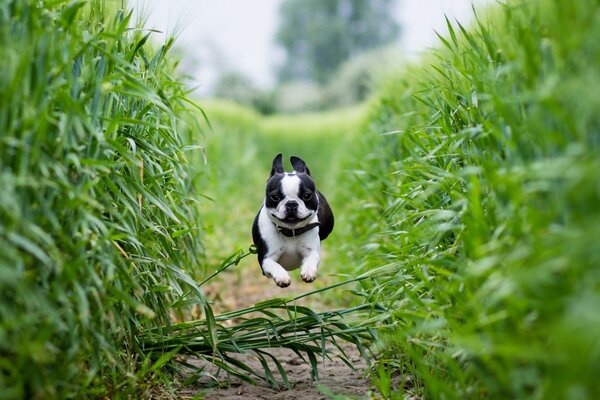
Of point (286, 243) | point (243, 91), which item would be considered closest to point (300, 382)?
point (286, 243)

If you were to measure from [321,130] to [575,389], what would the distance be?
15.2 m

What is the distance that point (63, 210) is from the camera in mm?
2316

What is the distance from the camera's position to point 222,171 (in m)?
8.96

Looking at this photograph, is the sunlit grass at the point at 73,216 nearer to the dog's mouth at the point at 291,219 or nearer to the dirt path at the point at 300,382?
the dirt path at the point at 300,382

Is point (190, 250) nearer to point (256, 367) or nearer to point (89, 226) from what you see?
point (256, 367)

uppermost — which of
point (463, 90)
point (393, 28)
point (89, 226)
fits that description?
point (393, 28)

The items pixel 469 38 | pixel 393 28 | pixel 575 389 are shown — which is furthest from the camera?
pixel 393 28

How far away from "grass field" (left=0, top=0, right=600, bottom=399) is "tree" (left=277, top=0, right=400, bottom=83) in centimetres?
4295

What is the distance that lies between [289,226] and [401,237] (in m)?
0.56

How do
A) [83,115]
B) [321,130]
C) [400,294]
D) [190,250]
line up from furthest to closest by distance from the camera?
[321,130]
[190,250]
[400,294]
[83,115]

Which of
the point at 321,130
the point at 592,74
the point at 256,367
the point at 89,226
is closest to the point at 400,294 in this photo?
the point at 256,367

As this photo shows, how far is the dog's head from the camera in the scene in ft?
11.1

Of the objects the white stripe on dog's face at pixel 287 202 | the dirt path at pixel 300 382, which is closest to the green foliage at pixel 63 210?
the dirt path at pixel 300 382

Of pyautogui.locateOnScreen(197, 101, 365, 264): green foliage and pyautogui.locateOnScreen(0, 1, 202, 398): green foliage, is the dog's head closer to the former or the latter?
pyautogui.locateOnScreen(197, 101, 365, 264): green foliage
